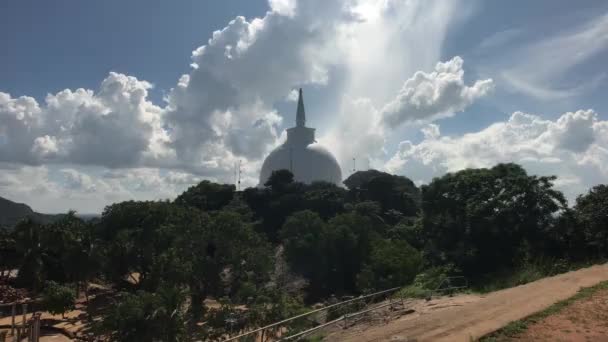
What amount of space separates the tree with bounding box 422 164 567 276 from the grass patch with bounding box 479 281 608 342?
37.0ft

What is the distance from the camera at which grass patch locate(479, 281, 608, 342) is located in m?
12.0

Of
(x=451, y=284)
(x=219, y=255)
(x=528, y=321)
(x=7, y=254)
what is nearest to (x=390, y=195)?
(x=219, y=255)

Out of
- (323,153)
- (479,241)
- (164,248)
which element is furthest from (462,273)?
(323,153)

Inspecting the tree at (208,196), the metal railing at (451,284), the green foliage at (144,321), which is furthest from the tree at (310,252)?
the tree at (208,196)

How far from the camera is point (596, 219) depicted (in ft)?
78.0

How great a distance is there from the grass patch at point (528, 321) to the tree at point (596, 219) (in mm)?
9060

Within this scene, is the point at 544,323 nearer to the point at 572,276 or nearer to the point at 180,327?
the point at 572,276

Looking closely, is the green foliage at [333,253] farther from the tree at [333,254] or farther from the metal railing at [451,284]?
the metal railing at [451,284]

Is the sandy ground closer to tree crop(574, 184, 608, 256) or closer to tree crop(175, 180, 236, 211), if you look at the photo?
tree crop(574, 184, 608, 256)

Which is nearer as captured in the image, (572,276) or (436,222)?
(572,276)

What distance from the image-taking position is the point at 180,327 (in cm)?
2052

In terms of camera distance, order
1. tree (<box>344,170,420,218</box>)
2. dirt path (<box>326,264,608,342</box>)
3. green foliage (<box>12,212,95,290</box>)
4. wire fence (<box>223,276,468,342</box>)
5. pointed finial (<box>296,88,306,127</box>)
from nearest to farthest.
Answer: dirt path (<box>326,264,608,342</box>), wire fence (<box>223,276,468,342</box>), green foliage (<box>12,212,95,290</box>), tree (<box>344,170,420,218</box>), pointed finial (<box>296,88,306,127</box>)

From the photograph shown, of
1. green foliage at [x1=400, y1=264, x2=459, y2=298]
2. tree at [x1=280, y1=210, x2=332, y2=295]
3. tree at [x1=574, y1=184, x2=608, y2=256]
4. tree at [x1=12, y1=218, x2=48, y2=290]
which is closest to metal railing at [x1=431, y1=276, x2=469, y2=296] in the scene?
green foliage at [x1=400, y1=264, x2=459, y2=298]

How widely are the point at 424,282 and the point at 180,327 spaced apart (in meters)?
12.2
